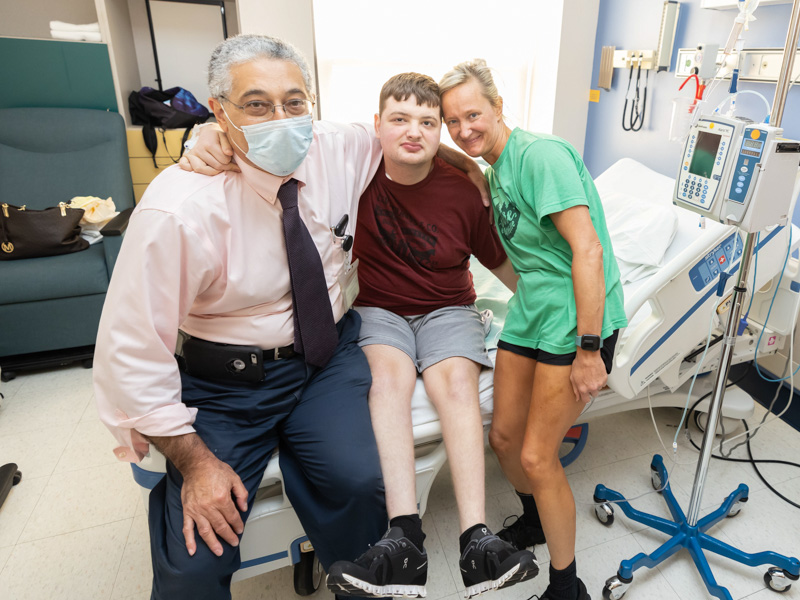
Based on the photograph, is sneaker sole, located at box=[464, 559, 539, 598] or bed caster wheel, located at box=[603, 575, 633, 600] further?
bed caster wheel, located at box=[603, 575, 633, 600]

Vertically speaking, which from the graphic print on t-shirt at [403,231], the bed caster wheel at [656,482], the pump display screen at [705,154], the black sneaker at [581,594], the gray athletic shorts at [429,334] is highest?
the pump display screen at [705,154]

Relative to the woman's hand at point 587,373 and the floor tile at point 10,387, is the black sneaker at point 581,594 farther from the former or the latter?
the floor tile at point 10,387

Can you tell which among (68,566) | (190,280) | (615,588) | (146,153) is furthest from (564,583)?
(146,153)

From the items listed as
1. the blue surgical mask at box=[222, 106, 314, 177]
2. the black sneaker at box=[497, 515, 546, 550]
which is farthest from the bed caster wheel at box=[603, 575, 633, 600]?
the blue surgical mask at box=[222, 106, 314, 177]

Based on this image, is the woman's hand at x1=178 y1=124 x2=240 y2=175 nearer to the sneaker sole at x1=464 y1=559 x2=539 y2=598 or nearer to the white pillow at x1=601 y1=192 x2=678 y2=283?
the sneaker sole at x1=464 y1=559 x2=539 y2=598

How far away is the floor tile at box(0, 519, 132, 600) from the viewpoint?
162cm

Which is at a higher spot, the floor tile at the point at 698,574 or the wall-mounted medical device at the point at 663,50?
the wall-mounted medical device at the point at 663,50

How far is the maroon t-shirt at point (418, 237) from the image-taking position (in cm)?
167

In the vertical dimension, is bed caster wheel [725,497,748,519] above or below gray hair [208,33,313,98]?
below

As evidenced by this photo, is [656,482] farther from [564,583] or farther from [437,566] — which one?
[437,566]

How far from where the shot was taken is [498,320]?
2.00 metres

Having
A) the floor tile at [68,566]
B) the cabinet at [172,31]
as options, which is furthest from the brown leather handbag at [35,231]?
the floor tile at [68,566]

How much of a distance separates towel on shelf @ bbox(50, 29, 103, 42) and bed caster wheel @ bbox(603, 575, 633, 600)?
12.2 ft

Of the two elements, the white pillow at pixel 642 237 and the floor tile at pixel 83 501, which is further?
the white pillow at pixel 642 237
